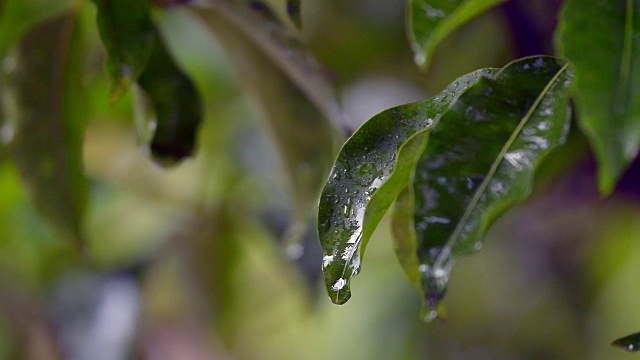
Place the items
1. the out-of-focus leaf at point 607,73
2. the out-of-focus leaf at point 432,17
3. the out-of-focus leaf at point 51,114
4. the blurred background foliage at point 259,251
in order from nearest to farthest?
the out-of-focus leaf at point 607,73, the out-of-focus leaf at point 432,17, the out-of-focus leaf at point 51,114, the blurred background foliage at point 259,251

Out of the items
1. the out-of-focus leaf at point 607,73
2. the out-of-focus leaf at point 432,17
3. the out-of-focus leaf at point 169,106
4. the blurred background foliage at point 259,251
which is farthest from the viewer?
the blurred background foliage at point 259,251

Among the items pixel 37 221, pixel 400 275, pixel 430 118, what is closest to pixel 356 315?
pixel 400 275

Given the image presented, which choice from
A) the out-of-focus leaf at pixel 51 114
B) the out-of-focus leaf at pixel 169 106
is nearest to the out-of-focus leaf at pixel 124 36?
the out-of-focus leaf at pixel 169 106

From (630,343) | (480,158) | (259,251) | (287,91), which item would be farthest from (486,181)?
(259,251)

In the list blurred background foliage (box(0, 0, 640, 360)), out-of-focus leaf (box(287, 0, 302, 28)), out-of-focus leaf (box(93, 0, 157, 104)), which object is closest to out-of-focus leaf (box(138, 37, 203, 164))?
out-of-focus leaf (box(93, 0, 157, 104))

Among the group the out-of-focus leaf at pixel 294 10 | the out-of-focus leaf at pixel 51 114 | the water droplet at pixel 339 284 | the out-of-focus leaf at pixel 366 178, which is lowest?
the out-of-focus leaf at pixel 51 114

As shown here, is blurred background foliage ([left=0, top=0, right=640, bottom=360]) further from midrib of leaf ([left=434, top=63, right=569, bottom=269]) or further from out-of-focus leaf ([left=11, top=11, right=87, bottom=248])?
midrib of leaf ([left=434, top=63, right=569, bottom=269])

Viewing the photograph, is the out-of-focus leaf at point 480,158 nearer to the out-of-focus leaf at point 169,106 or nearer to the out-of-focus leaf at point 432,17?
the out-of-focus leaf at point 432,17
